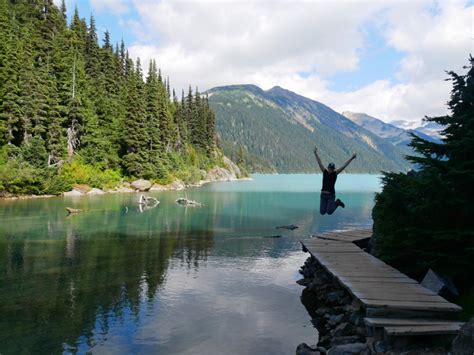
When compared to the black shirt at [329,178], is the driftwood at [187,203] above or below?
below

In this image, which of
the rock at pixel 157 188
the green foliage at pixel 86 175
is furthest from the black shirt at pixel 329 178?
the rock at pixel 157 188

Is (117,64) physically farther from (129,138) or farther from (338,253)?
(338,253)

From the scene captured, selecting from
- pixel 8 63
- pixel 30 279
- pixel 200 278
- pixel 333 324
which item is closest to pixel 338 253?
pixel 333 324

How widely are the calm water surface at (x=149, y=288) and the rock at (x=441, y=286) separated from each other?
3798 mm

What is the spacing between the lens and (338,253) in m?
17.5

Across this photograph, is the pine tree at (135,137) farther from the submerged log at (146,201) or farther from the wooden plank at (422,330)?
the wooden plank at (422,330)

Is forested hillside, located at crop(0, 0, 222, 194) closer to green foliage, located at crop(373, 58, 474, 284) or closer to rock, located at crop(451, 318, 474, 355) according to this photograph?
green foliage, located at crop(373, 58, 474, 284)

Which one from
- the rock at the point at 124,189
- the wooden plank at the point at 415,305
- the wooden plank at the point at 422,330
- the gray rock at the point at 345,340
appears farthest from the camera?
the rock at the point at 124,189

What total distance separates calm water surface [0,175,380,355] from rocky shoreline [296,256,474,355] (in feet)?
1.71

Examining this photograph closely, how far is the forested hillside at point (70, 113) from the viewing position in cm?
5672

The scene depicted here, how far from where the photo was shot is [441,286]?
10.9 metres

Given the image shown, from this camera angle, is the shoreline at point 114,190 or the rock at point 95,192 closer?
the shoreline at point 114,190

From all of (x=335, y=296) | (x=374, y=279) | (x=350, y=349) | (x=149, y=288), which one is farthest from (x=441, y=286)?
(x=149, y=288)

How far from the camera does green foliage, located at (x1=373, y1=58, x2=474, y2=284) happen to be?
10.7 metres
